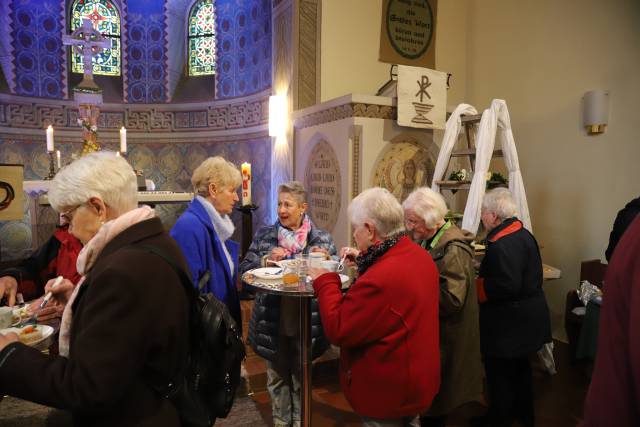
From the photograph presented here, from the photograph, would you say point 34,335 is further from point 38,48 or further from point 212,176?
point 38,48

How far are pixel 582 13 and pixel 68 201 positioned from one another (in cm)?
535

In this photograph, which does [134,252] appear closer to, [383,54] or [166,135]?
[383,54]

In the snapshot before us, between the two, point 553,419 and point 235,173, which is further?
point 553,419

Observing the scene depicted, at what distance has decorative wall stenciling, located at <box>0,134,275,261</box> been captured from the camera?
7727mm

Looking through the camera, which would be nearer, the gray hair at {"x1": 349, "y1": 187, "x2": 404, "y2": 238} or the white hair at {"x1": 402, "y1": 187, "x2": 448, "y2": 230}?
the gray hair at {"x1": 349, "y1": 187, "x2": 404, "y2": 238}

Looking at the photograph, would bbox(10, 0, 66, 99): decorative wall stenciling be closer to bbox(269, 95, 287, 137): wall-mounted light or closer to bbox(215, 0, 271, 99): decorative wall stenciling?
bbox(215, 0, 271, 99): decorative wall stenciling

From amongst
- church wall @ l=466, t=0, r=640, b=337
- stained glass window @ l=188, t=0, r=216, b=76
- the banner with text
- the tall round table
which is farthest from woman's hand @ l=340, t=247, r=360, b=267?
stained glass window @ l=188, t=0, r=216, b=76

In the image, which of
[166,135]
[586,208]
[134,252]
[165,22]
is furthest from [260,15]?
[134,252]

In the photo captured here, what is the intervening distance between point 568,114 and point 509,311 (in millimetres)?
3057

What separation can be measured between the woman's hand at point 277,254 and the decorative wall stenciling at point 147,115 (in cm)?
507

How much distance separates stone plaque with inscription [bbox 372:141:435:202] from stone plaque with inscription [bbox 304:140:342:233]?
1.57ft

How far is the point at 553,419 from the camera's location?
3.27 meters

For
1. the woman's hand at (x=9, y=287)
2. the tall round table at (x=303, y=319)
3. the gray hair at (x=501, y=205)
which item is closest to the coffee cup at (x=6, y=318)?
the woman's hand at (x=9, y=287)

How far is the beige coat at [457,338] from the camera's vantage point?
243 cm
